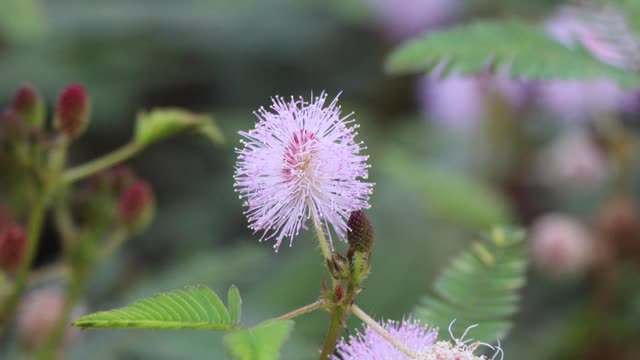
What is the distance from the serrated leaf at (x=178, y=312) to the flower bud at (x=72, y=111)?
1.74 feet

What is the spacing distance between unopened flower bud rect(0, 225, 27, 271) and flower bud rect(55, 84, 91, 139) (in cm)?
16

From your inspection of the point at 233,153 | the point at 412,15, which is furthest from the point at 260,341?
the point at 412,15

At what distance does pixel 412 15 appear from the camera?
4039 mm

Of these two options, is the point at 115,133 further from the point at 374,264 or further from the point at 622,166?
the point at 622,166

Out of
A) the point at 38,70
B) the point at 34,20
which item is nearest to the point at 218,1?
the point at 38,70

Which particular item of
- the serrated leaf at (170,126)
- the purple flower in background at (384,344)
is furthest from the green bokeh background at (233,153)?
the purple flower in background at (384,344)

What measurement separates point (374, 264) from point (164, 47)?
5.08 ft

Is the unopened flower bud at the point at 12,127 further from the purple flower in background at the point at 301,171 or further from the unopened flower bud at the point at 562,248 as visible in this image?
the unopened flower bud at the point at 562,248

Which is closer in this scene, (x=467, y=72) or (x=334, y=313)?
(x=334, y=313)

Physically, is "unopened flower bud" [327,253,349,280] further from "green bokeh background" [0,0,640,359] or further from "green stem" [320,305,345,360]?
"green bokeh background" [0,0,640,359]

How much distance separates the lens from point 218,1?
391cm

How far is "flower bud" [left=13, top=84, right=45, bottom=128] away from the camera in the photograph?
1369 millimetres

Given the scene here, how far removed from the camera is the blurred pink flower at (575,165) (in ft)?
8.48

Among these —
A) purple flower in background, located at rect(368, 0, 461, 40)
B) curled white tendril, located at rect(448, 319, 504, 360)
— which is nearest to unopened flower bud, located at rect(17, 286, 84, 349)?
curled white tendril, located at rect(448, 319, 504, 360)
